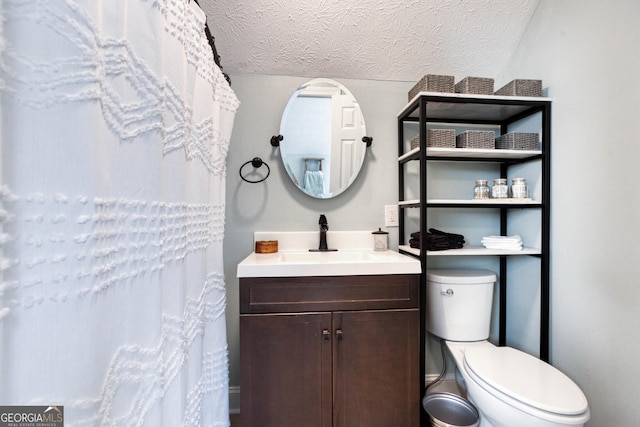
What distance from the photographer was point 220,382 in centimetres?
112

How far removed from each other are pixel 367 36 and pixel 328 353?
1691mm

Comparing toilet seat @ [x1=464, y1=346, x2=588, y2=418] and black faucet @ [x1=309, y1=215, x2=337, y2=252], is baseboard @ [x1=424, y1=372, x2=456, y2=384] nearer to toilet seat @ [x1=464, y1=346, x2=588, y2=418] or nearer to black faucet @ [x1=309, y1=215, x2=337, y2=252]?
toilet seat @ [x1=464, y1=346, x2=588, y2=418]

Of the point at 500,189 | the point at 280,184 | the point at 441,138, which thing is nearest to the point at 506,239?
the point at 500,189

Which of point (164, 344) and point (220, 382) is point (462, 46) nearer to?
point (164, 344)

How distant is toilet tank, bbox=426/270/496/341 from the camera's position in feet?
5.12

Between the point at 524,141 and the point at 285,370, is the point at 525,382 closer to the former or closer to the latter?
the point at 285,370

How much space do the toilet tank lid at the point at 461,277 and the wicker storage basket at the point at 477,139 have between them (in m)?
0.72

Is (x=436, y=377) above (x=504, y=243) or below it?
below

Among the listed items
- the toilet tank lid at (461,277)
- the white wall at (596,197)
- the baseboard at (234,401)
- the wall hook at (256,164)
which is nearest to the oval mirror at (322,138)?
the wall hook at (256,164)

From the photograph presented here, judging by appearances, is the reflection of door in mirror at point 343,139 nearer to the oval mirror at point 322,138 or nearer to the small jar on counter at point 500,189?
the oval mirror at point 322,138

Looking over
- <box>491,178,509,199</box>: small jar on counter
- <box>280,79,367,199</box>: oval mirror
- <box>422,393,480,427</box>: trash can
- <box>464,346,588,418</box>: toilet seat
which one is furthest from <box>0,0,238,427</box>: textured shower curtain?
<box>491,178,509,199</box>: small jar on counter

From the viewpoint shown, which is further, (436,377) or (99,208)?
(436,377)

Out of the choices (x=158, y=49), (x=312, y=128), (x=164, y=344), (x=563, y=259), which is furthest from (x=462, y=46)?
(x=164, y=344)

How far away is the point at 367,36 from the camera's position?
159 cm
